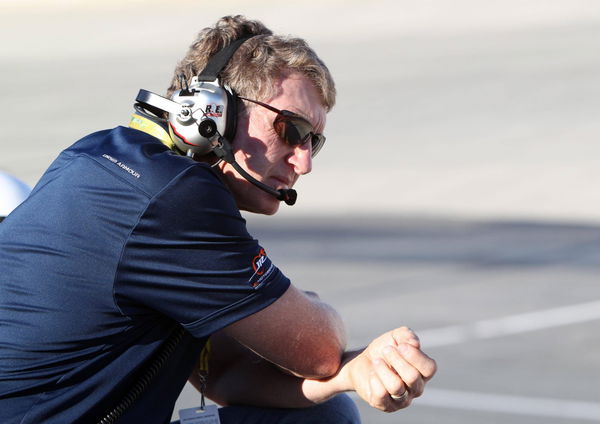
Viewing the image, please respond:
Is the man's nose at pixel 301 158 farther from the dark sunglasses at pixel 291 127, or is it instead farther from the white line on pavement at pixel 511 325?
the white line on pavement at pixel 511 325

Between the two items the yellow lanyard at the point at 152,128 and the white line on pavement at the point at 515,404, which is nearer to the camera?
the yellow lanyard at the point at 152,128

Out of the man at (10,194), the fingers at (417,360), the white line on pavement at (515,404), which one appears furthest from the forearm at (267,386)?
the white line on pavement at (515,404)

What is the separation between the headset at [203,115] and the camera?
2.84 meters

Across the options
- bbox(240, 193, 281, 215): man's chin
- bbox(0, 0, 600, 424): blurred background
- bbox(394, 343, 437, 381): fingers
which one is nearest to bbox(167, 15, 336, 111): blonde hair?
bbox(240, 193, 281, 215): man's chin

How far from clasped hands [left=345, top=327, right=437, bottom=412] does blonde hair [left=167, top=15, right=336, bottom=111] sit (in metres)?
0.69

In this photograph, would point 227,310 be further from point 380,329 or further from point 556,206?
point 556,206

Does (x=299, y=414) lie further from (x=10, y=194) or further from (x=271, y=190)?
(x=10, y=194)

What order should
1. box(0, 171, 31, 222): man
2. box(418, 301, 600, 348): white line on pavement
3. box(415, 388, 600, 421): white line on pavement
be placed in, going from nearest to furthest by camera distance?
box(0, 171, 31, 222): man
box(415, 388, 600, 421): white line on pavement
box(418, 301, 600, 348): white line on pavement

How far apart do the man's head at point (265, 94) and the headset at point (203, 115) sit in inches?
2.0

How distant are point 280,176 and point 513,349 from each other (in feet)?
13.2

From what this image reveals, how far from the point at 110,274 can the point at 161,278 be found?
0.11 meters

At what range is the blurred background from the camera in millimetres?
6734

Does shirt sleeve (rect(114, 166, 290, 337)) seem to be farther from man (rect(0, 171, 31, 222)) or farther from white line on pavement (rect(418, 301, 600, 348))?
white line on pavement (rect(418, 301, 600, 348))

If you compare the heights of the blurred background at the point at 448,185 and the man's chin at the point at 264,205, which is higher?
the man's chin at the point at 264,205
